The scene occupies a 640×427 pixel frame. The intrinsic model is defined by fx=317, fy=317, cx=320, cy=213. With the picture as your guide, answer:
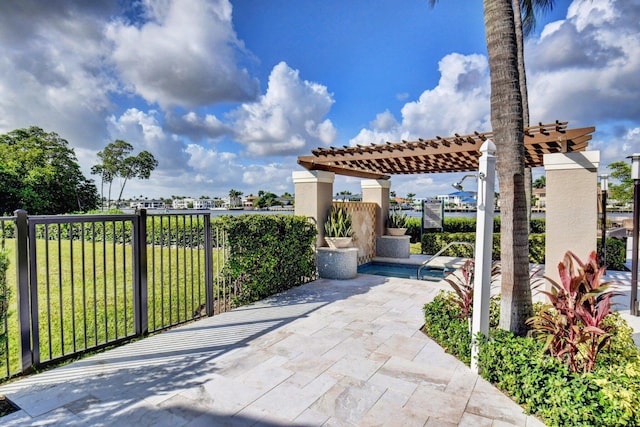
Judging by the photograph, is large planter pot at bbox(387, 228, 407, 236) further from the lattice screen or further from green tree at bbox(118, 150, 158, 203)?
green tree at bbox(118, 150, 158, 203)

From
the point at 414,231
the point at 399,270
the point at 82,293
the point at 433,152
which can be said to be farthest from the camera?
the point at 414,231

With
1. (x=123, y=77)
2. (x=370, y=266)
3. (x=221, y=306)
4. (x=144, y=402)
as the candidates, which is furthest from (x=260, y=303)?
(x=123, y=77)

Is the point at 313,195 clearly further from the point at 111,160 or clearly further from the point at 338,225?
the point at 111,160

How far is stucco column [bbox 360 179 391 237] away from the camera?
11.0m

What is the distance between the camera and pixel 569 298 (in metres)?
2.84

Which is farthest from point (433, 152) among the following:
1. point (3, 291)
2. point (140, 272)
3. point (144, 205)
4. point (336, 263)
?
point (3, 291)

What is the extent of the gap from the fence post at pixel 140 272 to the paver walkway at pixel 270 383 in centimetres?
27

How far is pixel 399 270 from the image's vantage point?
32.0 feet

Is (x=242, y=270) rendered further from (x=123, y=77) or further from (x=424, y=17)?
(x=123, y=77)

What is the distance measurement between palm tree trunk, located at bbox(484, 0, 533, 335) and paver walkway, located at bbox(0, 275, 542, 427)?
0.90 metres

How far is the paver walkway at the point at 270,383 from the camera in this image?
2451mm

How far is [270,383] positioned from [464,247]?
9.98m

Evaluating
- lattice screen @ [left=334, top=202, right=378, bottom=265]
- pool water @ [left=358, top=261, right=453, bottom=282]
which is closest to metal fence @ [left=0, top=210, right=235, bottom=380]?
lattice screen @ [left=334, top=202, right=378, bottom=265]

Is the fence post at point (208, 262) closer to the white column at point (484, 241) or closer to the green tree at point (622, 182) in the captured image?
the white column at point (484, 241)
